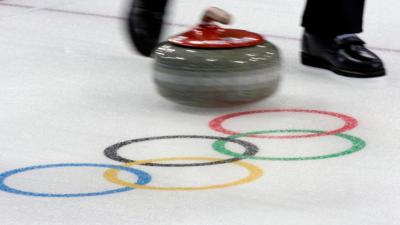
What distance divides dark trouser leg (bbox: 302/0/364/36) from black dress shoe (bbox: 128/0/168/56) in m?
0.46

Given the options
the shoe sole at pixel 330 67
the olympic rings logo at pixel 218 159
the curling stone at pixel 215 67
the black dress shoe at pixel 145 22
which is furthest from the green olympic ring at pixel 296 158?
the black dress shoe at pixel 145 22

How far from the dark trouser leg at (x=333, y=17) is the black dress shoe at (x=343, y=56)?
0.03 meters

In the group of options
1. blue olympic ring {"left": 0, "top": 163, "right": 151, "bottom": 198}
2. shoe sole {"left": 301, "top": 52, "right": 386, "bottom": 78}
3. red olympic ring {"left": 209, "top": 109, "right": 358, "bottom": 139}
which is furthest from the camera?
shoe sole {"left": 301, "top": 52, "right": 386, "bottom": 78}

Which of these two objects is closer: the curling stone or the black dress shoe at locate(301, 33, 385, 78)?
the curling stone

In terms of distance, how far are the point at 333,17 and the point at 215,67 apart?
0.68 metres

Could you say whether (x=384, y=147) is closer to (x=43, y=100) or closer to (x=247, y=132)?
(x=247, y=132)

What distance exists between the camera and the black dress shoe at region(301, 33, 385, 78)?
2592 mm

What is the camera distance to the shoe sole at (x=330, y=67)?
2580mm

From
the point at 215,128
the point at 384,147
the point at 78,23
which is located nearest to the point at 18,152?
the point at 215,128

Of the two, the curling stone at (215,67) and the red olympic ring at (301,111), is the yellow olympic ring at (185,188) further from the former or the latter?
the curling stone at (215,67)

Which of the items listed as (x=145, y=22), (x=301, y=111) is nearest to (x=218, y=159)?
(x=301, y=111)

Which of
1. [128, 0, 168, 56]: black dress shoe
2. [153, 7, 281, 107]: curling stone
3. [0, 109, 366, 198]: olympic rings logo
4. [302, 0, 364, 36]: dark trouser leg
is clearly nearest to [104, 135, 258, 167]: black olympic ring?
[0, 109, 366, 198]: olympic rings logo

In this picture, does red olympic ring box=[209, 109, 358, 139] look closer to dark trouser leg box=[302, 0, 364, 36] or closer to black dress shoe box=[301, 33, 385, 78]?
black dress shoe box=[301, 33, 385, 78]

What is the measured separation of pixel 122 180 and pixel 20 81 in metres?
0.95
